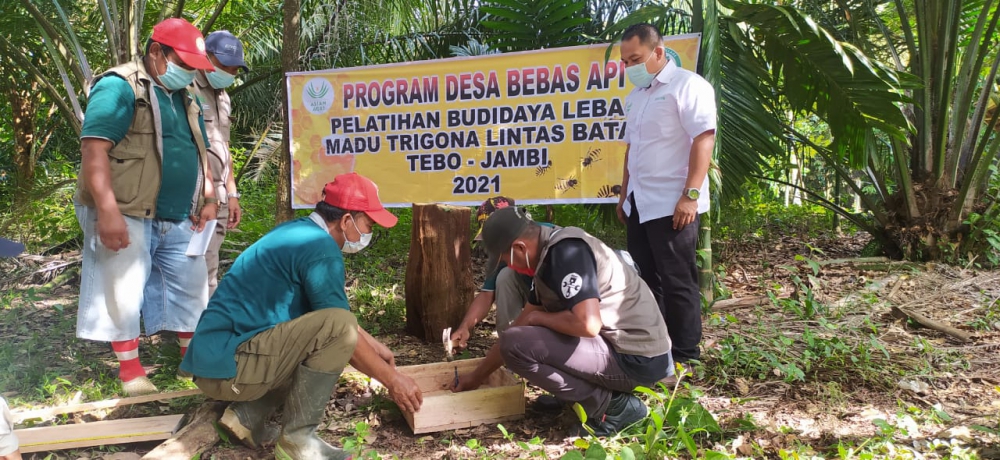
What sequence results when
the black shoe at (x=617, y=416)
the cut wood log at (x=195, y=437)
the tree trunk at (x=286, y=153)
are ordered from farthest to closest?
the tree trunk at (x=286, y=153) → the black shoe at (x=617, y=416) → the cut wood log at (x=195, y=437)

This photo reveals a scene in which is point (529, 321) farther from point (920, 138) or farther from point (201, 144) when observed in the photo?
point (920, 138)

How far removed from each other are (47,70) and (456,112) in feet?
17.4

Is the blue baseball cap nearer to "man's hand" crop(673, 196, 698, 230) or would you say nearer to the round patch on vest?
the round patch on vest

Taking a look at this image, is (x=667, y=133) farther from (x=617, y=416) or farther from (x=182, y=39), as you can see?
(x=182, y=39)

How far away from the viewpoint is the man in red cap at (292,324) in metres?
2.53

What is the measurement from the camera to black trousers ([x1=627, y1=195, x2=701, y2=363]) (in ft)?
11.0

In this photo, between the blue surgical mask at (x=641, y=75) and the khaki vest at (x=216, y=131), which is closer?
the blue surgical mask at (x=641, y=75)

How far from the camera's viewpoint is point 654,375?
2838mm

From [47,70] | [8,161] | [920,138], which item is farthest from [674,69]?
[8,161]

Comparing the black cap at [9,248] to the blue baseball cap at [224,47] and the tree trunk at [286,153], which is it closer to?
the blue baseball cap at [224,47]

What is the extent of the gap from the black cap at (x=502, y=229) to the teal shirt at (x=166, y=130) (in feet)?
5.29

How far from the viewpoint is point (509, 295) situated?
3457mm

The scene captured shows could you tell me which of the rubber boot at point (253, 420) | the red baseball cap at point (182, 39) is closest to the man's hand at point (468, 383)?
the rubber boot at point (253, 420)

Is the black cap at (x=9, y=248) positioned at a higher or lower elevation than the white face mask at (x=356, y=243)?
higher
